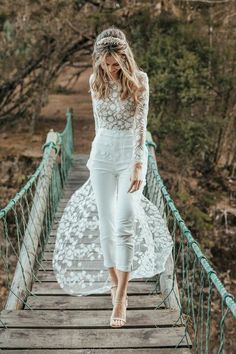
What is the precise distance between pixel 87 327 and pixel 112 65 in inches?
51.0

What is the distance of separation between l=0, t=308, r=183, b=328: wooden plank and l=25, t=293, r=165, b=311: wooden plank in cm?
12

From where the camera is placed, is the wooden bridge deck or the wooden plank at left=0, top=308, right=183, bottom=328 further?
the wooden plank at left=0, top=308, right=183, bottom=328

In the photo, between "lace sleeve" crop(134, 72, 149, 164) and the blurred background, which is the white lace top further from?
the blurred background

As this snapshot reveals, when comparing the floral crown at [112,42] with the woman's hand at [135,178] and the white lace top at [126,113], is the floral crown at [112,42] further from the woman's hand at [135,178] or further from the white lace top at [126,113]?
the woman's hand at [135,178]

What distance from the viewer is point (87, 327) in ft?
9.81

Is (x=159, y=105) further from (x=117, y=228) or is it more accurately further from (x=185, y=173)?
(x=117, y=228)

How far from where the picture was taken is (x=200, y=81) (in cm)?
800

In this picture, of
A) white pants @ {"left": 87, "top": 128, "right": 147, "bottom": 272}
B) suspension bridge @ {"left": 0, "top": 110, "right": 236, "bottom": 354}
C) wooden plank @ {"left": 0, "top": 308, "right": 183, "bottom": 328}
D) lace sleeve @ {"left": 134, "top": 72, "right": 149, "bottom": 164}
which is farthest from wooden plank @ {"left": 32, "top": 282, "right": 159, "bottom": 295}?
lace sleeve @ {"left": 134, "top": 72, "right": 149, "bottom": 164}

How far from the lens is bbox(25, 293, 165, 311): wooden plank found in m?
3.30

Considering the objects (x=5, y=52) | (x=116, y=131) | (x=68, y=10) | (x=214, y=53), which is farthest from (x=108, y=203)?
(x=5, y=52)

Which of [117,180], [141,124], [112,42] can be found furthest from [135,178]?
[112,42]

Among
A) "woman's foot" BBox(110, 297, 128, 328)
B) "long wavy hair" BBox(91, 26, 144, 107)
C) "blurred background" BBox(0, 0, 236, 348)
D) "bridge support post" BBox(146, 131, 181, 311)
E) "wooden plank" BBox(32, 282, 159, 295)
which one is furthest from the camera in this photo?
"blurred background" BBox(0, 0, 236, 348)

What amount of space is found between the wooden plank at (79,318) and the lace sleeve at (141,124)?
844 millimetres

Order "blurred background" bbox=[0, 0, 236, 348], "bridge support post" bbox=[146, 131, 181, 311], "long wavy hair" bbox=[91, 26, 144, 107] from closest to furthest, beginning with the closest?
1. "long wavy hair" bbox=[91, 26, 144, 107]
2. "bridge support post" bbox=[146, 131, 181, 311]
3. "blurred background" bbox=[0, 0, 236, 348]
